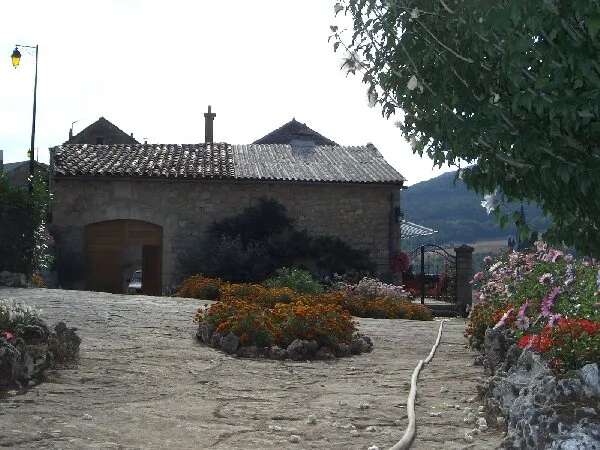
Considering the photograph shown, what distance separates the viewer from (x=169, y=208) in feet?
64.3

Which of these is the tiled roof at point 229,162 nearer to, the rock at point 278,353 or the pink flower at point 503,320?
the rock at point 278,353

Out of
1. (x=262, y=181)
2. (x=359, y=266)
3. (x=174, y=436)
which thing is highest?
(x=262, y=181)

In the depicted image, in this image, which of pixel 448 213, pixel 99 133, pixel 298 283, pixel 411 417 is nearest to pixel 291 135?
pixel 99 133

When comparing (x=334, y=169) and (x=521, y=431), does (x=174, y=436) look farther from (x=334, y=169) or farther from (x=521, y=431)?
(x=334, y=169)

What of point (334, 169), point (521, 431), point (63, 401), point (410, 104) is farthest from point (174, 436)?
point (334, 169)

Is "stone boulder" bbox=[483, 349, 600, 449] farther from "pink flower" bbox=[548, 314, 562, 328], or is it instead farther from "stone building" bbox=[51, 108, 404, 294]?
"stone building" bbox=[51, 108, 404, 294]

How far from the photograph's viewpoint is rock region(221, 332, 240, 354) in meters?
9.20

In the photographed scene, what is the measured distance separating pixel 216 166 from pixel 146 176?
2.00 metres

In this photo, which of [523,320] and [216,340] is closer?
[523,320]

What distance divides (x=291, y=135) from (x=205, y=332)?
94.4ft

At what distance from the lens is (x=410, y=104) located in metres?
5.36

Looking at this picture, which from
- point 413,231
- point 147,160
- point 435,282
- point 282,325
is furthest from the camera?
point 413,231

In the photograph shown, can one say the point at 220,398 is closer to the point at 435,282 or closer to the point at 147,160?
the point at 147,160

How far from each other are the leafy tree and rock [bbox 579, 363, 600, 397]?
2.51 ft
